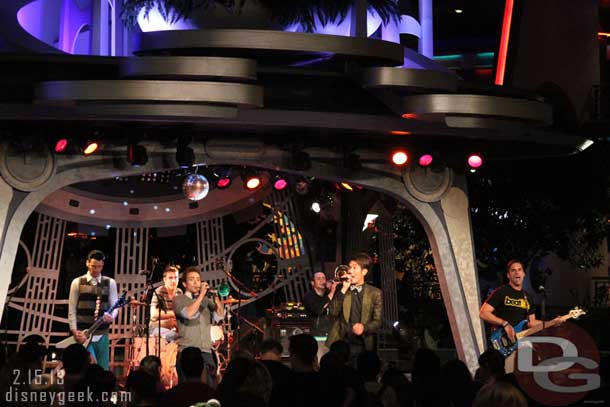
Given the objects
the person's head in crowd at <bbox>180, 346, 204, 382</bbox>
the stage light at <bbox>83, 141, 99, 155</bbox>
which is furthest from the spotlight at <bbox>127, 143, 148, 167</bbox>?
the person's head in crowd at <bbox>180, 346, 204, 382</bbox>

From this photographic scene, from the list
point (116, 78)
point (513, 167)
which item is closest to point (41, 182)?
point (116, 78)

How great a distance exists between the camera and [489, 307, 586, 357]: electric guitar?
40.9ft

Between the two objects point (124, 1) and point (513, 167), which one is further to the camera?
point (513, 167)

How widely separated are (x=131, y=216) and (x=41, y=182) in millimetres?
3777

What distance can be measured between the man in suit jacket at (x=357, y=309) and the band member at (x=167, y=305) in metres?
2.15

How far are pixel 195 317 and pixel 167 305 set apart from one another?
2.45m

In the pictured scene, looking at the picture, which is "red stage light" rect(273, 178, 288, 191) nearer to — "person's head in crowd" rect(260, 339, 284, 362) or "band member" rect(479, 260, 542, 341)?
"band member" rect(479, 260, 542, 341)

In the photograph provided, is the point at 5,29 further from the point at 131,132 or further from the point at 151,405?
the point at 151,405

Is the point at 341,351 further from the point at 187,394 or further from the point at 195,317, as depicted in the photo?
the point at 195,317

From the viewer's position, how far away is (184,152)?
13555 mm

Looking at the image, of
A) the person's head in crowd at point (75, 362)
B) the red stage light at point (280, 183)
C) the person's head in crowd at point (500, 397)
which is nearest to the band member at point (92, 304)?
the red stage light at point (280, 183)

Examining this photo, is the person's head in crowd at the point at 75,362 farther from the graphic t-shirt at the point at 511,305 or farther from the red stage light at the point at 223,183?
the red stage light at the point at 223,183

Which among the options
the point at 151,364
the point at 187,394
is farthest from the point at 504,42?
the point at 187,394

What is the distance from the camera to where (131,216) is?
16969 millimetres
